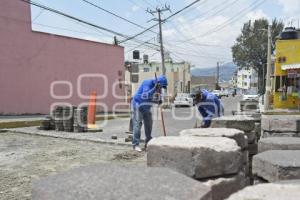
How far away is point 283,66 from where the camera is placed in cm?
1251

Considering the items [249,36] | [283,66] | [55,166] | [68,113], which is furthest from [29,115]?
[249,36]

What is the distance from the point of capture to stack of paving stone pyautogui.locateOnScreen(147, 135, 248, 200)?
2932 mm

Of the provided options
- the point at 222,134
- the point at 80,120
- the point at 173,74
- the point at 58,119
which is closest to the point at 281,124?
the point at 222,134

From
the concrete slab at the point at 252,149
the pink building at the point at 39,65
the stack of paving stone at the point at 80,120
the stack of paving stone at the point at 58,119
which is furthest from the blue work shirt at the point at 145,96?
the pink building at the point at 39,65

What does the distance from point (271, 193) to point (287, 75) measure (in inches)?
436

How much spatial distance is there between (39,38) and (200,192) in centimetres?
1829

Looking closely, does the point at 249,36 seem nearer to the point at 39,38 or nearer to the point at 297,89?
the point at 39,38

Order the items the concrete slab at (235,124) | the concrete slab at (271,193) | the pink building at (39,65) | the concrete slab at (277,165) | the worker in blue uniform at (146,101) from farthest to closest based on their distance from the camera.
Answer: the pink building at (39,65)
the worker in blue uniform at (146,101)
the concrete slab at (235,124)
the concrete slab at (277,165)
the concrete slab at (271,193)

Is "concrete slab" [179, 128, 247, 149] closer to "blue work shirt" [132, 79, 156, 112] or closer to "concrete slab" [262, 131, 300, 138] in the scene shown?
"concrete slab" [262, 131, 300, 138]

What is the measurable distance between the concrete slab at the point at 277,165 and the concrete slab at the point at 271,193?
1.94ft

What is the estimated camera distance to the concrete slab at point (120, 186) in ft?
6.90

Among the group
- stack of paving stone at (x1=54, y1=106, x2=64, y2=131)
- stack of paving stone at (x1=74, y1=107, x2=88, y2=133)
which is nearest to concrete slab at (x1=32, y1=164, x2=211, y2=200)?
stack of paving stone at (x1=74, y1=107, x2=88, y2=133)

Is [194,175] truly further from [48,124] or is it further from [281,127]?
[48,124]

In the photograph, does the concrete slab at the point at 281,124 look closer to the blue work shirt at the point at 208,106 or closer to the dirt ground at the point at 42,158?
the blue work shirt at the point at 208,106
